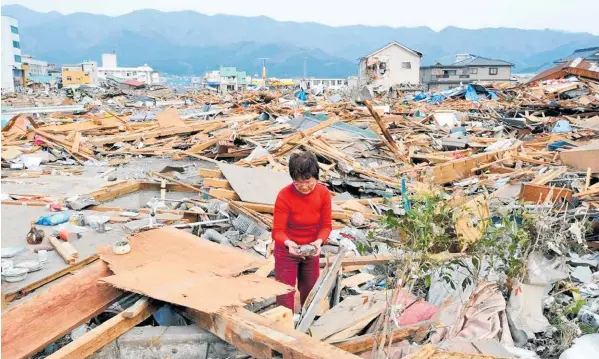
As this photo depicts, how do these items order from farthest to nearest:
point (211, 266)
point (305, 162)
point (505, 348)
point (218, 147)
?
point (218, 147)
point (211, 266)
point (305, 162)
point (505, 348)

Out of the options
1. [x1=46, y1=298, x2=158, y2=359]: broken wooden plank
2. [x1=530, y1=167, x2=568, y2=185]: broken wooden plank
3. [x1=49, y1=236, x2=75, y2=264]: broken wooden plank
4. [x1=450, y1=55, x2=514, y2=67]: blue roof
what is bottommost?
[x1=49, y1=236, x2=75, y2=264]: broken wooden plank

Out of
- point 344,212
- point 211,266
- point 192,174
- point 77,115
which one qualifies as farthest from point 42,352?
point 77,115

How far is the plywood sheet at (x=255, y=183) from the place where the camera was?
6148mm

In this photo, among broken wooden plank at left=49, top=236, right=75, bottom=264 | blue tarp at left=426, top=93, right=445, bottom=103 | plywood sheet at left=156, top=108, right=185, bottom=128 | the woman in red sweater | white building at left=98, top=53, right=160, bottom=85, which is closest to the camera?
the woman in red sweater

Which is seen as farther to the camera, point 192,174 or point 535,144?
point 535,144

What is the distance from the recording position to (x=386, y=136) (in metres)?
10.5

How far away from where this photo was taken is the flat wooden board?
2.99 m

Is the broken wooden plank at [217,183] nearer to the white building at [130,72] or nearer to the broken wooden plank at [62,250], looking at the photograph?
the broken wooden plank at [62,250]

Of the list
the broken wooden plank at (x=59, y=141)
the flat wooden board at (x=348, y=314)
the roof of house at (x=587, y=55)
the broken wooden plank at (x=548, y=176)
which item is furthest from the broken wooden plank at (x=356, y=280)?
the roof of house at (x=587, y=55)

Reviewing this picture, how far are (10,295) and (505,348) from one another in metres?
3.48

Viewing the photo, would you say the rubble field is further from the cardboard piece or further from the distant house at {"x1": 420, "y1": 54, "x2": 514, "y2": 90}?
the distant house at {"x1": 420, "y1": 54, "x2": 514, "y2": 90}

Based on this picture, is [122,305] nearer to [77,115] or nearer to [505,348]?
[505,348]

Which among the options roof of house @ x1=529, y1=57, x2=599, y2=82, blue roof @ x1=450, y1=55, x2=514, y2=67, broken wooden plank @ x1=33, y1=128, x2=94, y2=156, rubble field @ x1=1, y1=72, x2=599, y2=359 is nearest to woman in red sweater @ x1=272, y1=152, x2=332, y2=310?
→ rubble field @ x1=1, y1=72, x2=599, y2=359

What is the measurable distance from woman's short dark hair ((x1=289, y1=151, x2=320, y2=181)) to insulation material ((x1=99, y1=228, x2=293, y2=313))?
711 millimetres
